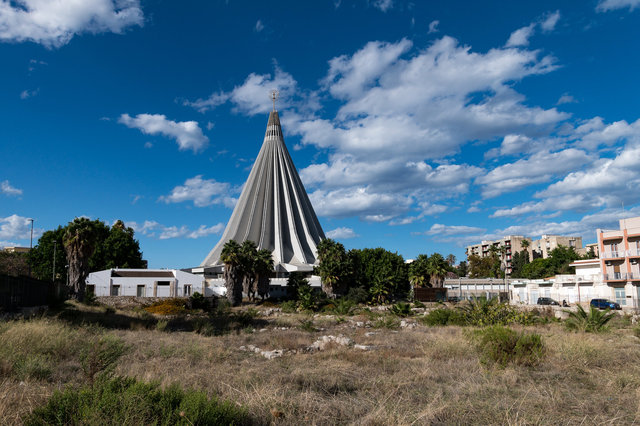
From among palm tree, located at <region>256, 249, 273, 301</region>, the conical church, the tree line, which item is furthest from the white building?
the conical church

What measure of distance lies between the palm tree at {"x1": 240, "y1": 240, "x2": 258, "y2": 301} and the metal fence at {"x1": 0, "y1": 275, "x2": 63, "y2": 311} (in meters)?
22.1

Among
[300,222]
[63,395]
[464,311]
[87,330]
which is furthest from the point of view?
[300,222]

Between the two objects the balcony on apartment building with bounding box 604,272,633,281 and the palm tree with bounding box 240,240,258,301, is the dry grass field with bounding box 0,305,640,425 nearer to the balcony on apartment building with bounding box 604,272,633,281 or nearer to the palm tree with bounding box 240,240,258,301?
the palm tree with bounding box 240,240,258,301

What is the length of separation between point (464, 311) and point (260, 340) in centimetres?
1115

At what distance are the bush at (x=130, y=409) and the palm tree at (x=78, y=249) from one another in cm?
3455

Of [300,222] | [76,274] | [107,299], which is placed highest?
[300,222]

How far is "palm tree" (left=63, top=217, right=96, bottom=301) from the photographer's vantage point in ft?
114

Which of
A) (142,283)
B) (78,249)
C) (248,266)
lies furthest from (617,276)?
(78,249)

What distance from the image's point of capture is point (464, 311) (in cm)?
2141

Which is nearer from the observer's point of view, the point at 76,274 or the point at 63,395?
the point at 63,395

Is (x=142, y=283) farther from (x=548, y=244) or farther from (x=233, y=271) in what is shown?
(x=548, y=244)

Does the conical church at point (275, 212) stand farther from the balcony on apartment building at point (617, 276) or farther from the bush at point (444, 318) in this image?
the bush at point (444, 318)

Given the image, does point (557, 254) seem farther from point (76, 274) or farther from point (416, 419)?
point (416, 419)

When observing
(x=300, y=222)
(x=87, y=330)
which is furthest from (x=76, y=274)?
(x=300, y=222)
